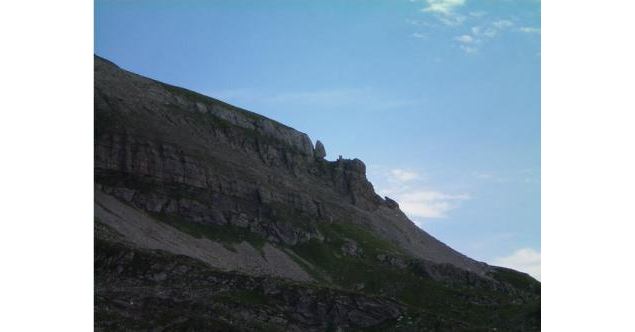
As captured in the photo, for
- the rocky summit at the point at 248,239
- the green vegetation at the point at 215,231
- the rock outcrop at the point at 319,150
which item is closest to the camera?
the rocky summit at the point at 248,239

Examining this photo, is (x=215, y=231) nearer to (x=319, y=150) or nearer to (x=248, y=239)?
(x=248, y=239)

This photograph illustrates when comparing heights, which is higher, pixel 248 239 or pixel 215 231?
Answer: pixel 215 231

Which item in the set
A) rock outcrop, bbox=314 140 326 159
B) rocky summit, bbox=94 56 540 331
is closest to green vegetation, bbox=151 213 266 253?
rocky summit, bbox=94 56 540 331

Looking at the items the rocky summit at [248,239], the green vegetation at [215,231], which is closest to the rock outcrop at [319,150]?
the rocky summit at [248,239]

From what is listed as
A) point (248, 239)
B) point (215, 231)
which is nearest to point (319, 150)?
point (248, 239)

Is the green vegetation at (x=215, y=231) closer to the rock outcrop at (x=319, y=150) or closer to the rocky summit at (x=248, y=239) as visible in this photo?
the rocky summit at (x=248, y=239)

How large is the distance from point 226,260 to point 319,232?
32.5m

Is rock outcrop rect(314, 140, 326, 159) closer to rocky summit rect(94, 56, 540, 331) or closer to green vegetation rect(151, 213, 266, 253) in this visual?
rocky summit rect(94, 56, 540, 331)

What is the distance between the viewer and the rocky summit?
65.4 m

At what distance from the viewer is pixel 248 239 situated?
109 metres

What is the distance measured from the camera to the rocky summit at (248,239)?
214 feet

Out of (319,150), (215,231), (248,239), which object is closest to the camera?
(215,231)
